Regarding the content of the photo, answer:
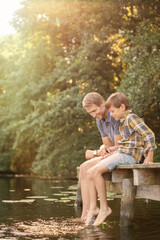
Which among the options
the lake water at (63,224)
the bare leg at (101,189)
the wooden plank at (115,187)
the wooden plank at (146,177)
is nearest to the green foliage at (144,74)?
the lake water at (63,224)

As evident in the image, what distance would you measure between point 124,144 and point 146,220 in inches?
53.8

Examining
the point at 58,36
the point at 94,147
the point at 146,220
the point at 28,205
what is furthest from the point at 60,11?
the point at 146,220

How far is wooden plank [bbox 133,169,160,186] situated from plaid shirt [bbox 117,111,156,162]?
377mm

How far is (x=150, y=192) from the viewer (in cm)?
541

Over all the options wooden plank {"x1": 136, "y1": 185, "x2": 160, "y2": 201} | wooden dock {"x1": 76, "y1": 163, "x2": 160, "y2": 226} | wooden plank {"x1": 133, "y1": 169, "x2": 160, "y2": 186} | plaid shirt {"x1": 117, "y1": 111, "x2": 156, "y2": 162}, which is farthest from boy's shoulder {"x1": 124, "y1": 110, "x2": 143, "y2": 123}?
wooden plank {"x1": 136, "y1": 185, "x2": 160, "y2": 201}

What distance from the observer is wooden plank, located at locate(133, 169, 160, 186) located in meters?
4.98

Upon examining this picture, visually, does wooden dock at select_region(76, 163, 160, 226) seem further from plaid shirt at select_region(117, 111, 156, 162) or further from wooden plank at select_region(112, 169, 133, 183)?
plaid shirt at select_region(117, 111, 156, 162)

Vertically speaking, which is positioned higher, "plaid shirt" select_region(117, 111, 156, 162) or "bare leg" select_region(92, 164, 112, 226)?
"plaid shirt" select_region(117, 111, 156, 162)

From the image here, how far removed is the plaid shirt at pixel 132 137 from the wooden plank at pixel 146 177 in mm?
377

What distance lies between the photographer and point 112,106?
5590 millimetres

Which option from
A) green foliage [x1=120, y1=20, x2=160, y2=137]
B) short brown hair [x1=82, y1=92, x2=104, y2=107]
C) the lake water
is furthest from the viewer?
green foliage [x1=120, y1=20, x2=160, y2=137]

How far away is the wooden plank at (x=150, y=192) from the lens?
527 cm

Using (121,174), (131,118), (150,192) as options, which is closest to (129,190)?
(121,174)

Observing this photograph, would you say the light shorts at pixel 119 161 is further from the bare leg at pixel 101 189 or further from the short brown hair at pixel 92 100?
the short brown hair at pixel 92 100
